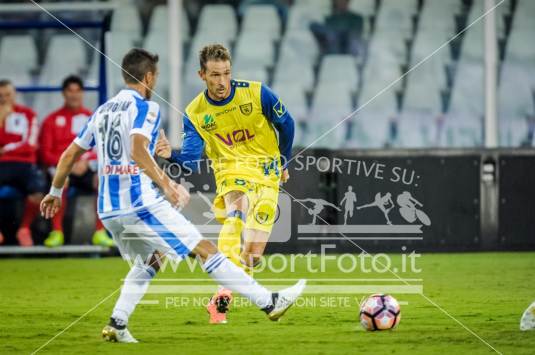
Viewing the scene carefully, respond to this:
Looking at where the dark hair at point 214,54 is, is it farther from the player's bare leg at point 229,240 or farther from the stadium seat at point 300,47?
the stadium seat at point 300,47

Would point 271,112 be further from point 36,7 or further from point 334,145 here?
point 334,145

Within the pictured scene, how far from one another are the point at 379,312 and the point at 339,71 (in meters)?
9.67

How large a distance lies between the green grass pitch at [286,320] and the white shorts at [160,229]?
22.7 inches

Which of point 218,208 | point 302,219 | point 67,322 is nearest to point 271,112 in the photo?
point 218,208

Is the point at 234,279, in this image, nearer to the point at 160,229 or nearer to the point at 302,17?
the point at 160,229

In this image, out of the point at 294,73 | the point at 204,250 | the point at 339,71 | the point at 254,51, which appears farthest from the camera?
the point at 254,51

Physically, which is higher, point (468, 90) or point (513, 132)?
point (468, 90)

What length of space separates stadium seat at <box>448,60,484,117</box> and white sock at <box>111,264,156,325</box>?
978 centimetres

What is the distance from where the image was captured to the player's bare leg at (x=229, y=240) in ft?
24.9

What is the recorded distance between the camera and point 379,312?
7.02 metres

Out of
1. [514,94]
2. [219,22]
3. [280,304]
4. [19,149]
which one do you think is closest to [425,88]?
[514,94]

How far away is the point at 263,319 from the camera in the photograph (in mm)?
7793

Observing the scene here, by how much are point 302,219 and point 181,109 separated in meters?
3.10

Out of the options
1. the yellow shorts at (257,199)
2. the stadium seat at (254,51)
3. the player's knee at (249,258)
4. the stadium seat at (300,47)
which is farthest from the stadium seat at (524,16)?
the player's knee at (249,258)
